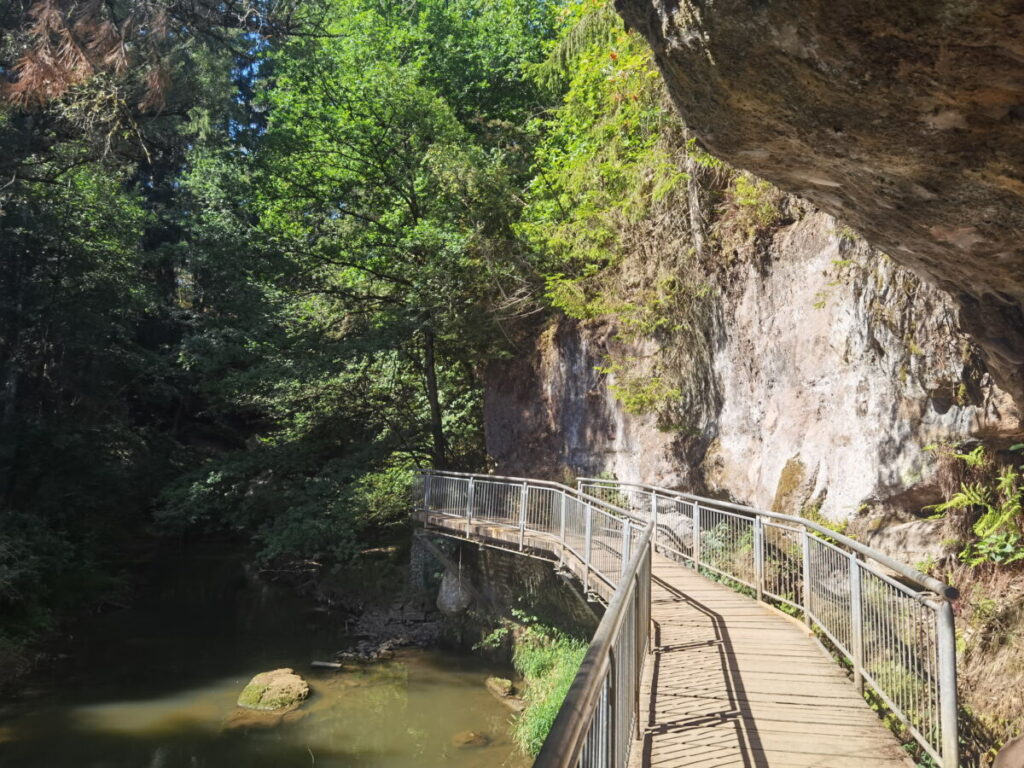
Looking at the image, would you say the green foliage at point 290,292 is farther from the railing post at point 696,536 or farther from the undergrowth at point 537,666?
the railing post at point 696,536

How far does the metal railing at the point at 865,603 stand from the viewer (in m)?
4.05

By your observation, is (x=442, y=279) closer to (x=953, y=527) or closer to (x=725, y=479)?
(x=725, y=479)

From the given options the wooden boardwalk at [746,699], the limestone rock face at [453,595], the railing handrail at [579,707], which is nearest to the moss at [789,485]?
the wooden boardwalk at [746,699]

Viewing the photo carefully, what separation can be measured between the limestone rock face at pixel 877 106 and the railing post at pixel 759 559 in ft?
13.2

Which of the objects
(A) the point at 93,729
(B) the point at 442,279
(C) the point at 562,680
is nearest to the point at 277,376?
(B) the point at 442,279

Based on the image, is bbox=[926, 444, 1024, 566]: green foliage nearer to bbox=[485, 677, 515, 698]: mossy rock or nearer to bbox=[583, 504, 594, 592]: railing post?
bbox=[583, 504, 594, 592]: railing post

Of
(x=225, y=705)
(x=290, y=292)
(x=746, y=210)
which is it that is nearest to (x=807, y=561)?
(x=746, y=210)

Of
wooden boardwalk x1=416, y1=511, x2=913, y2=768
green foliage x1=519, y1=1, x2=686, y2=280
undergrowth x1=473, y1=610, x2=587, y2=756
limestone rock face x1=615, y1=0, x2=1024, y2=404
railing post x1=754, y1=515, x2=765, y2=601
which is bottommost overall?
undergrowth x1=473, y1=610, x2=587, y2=756

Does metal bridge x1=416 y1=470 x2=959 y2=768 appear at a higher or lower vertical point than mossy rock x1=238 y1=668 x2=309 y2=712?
higher

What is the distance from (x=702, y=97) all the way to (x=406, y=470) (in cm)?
1711

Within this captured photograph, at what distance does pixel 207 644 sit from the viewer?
17.5 metres

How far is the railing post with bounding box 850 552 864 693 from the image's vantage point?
5.31 meters

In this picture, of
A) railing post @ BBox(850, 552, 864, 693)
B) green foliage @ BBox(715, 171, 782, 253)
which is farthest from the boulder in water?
green foliage @ BBox(715, 171, 782, 253)

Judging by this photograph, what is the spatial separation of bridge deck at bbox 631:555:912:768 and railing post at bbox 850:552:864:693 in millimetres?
134
